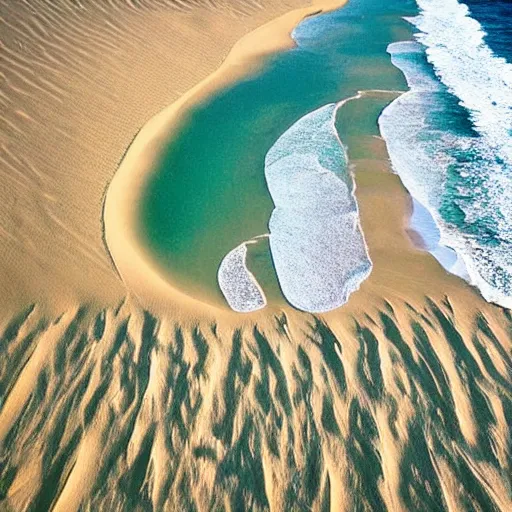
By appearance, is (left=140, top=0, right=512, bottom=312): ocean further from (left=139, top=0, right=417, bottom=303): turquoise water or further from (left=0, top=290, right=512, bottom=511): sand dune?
(left=0, top=290, right=512, bottom=511): sand dune

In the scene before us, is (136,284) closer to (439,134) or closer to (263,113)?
(263,113)

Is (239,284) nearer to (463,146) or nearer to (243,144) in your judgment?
(243,144)

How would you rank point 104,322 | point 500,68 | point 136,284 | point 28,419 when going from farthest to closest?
1. point 500,68
2. point 136,284
3. point 104,322
4. point 28,419

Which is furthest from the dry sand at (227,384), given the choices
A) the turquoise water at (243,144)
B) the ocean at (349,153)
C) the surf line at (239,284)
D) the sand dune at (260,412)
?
the turquoise water at (243,144)

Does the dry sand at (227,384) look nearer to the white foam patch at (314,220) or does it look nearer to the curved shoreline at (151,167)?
the curved shoreline at (151,167)

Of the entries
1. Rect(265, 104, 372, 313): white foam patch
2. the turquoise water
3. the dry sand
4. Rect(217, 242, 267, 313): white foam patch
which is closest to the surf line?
Rect(217, 242, 267, 313): white foam patch

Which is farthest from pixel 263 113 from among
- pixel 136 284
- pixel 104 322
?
pixel 104 322
